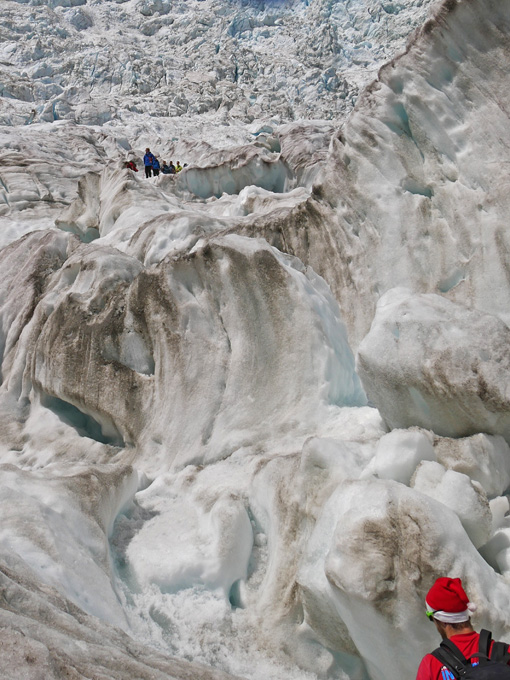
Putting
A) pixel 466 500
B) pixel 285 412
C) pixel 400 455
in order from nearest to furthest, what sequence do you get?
pixel 466 500, pixel 400 455, pixel 285 412

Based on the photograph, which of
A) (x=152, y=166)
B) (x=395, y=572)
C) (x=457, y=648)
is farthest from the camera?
(x=152, y=166)

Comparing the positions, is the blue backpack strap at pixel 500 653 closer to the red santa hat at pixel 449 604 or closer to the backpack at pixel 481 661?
the backpack at pixel 481 661

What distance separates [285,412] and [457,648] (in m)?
3.69

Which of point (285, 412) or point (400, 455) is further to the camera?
point (285, 412)

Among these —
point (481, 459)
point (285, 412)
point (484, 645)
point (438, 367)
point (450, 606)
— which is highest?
point (484, 645)

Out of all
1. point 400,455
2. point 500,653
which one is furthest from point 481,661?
point 400,455

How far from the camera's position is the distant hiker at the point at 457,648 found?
1.99 metres

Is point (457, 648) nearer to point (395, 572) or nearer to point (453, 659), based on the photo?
point (453, 659)

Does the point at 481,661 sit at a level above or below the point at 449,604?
above

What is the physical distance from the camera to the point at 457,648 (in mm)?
2156

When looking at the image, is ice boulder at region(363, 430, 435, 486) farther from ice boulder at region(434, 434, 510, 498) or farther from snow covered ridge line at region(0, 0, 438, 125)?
snow covered ridge line at region(0, 0, 438, 125)

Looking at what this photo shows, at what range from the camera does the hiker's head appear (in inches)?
92.9

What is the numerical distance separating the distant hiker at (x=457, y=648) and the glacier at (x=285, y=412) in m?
0.68

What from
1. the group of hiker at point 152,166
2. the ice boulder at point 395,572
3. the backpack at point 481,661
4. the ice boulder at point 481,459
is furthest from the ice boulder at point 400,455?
the group of hiker at point 152,166
